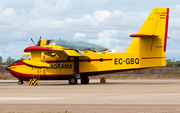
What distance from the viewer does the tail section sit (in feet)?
107

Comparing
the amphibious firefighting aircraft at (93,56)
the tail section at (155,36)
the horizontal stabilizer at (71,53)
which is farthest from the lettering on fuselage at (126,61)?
the horizontal stabilizer at (71,53)

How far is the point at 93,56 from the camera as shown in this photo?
35219 mm

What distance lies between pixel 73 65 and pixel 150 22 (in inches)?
402

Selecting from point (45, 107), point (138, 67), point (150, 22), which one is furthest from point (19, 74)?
point (45, 107)

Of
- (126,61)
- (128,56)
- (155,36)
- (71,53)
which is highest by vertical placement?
(155,36)

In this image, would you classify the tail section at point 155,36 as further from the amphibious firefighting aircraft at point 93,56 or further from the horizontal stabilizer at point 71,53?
the horizontal stabilizer at point 71,53

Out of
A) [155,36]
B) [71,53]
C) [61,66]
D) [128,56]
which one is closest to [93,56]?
[71,53]

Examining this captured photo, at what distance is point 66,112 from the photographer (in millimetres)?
12258

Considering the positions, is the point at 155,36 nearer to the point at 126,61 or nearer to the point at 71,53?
the point at 126,61

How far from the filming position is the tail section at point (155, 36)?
1278 inches

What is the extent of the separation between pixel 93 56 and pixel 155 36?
7.60 meters

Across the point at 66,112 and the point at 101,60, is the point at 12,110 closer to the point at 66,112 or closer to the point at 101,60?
the point at 66,112

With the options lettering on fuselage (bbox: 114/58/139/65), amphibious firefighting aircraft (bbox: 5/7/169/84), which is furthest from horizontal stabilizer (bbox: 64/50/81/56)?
lettering on fuselage (bbox: 114/58/139/65)

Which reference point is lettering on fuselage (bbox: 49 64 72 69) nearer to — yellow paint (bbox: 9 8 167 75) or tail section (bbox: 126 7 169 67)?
yellow paint (bbox: 9 8 167 75)
